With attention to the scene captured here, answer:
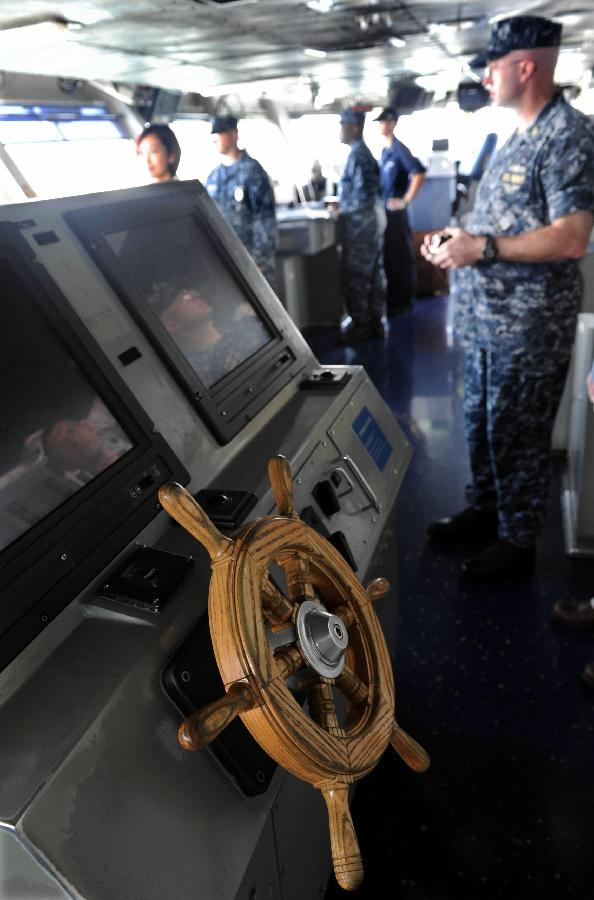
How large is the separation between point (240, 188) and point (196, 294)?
3021mm

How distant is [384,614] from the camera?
1.71m

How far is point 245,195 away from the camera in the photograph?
4.08 metres

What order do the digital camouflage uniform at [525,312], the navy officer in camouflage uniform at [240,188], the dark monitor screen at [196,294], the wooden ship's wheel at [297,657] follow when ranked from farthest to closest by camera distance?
the navy officer in camouflage uniform at [240,188] < the digital camouflage uniform at [525,312] < the dark monitor screen at [196,294] < the wooden ship's wheel at [297,657]

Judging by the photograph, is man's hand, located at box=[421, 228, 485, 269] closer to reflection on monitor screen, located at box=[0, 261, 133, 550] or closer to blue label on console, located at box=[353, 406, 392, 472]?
blue label on console, located at box=[353, 406, 392, 472]

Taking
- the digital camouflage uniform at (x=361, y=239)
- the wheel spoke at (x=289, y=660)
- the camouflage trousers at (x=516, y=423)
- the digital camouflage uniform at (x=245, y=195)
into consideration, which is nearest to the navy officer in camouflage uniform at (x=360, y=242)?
the digital camouflage uniform at (x=361, y=239)

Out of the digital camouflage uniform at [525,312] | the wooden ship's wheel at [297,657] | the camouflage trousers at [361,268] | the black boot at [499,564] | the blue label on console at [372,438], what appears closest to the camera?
the wooden ship's wheel at [297,657]

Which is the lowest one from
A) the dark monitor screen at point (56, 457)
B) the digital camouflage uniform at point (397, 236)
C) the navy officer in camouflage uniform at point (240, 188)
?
the digital camouflage uniform at point (397, 236)

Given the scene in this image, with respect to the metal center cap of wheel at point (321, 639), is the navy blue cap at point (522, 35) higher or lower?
higher

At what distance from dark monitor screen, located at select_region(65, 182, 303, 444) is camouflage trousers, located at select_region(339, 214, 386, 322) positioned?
A: 12.4ft

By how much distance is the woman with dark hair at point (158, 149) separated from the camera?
106 inches

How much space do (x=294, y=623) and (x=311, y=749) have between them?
0.40 ft

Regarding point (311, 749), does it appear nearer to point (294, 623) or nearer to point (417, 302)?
point (294, 623)

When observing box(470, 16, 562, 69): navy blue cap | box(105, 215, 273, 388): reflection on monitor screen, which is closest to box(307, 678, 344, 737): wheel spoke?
box(105, 215, 273, 388): reflection on monitor screen

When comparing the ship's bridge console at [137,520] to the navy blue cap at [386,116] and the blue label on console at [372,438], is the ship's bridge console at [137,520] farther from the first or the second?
the navy blue cap at [386,116]
